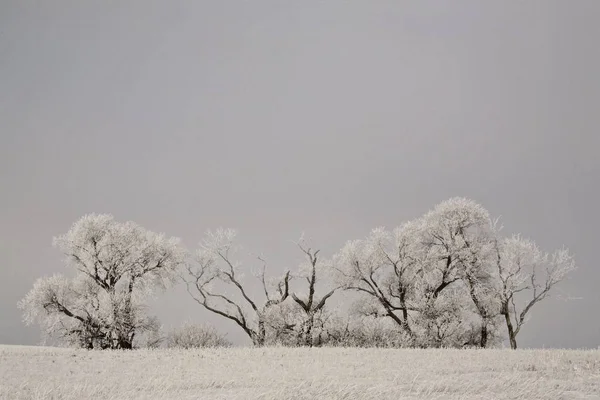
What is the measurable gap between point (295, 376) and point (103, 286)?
78.7 ft

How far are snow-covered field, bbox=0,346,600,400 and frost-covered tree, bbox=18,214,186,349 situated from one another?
331 inches

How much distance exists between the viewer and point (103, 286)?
38969 millimetres

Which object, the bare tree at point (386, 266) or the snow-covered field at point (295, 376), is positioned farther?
the bare tree at point (386, 266)

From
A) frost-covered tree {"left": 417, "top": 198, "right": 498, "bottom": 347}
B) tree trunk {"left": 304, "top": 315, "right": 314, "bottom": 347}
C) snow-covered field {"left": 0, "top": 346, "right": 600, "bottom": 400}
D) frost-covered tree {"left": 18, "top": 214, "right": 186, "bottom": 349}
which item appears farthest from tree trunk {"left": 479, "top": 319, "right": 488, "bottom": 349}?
frost-covered tree {"left": 18, "top": 214, "right": 186, "bottom": 349}

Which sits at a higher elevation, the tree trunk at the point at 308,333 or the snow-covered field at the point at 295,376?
the tree trunk at the point at 308,333

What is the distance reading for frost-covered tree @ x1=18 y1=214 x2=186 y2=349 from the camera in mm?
37750

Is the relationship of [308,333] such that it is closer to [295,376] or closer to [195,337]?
[195,337]

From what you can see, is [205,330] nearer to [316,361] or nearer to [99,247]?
[99,247]

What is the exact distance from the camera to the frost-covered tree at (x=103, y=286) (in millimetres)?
37750

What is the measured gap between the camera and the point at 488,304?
4050 centimetres

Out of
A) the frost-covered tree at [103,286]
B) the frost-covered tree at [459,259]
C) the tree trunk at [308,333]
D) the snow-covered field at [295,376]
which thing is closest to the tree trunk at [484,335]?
the frost-covered tree at [459,259]

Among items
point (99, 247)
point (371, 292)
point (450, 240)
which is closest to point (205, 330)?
point (99, 247)

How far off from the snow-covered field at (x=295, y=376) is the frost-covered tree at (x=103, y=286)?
27.6 feet

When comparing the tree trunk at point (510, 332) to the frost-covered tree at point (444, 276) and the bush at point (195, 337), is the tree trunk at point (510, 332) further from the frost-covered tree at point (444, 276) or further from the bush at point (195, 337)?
the bush at point (195, 337)
